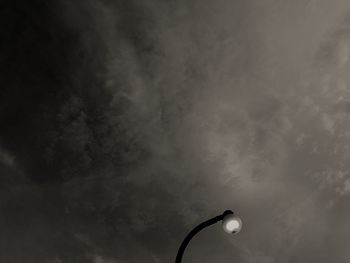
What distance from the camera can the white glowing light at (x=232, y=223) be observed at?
8.68 m

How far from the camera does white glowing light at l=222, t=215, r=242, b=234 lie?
8680mm

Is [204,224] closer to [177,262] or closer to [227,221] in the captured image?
[227,221]

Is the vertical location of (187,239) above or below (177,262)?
above

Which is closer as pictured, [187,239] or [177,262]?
[177,262]

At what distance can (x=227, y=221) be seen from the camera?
28.5ft

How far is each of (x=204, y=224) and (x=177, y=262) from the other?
1422 mm

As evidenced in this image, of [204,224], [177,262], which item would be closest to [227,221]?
[204,224]

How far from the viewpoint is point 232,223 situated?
8.68 metres

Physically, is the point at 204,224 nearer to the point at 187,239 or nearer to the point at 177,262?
the point at 187,239

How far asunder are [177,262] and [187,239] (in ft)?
2.50

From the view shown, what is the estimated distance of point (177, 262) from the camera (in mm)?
8188

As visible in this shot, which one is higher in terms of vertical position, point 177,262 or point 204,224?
point 204,224

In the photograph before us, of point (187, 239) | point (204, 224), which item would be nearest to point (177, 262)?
point (187, 239)

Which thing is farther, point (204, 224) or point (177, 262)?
point (204, 224)
